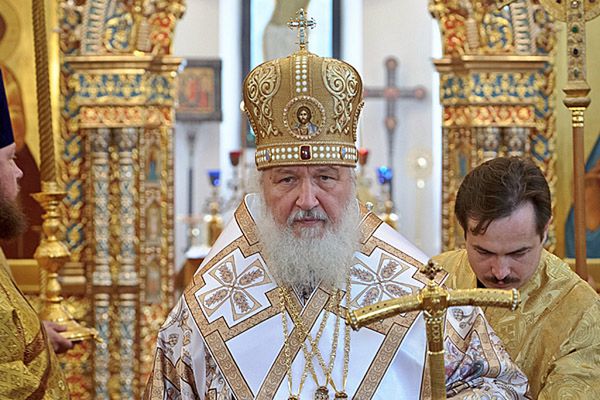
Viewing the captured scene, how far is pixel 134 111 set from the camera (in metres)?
7.45

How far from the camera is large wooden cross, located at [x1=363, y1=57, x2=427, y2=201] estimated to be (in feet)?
49.6

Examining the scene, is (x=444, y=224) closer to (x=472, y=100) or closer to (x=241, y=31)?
(x=472, y=100)

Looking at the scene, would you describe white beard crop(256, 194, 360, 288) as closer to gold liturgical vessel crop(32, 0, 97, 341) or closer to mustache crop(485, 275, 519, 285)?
mustache crop(485, 275, 519, 285)

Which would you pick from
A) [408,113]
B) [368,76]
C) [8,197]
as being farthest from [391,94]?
[8,197]

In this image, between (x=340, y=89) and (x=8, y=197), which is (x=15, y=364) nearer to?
(x=8, y=197)

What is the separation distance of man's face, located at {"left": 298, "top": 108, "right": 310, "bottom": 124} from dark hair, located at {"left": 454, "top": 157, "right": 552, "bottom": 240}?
54 centimetres

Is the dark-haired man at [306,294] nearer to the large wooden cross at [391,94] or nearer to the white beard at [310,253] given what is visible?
the white beard at [310,253]

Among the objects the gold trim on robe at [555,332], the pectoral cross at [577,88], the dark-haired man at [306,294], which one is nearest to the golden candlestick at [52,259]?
the dark-haired man at [306,294]

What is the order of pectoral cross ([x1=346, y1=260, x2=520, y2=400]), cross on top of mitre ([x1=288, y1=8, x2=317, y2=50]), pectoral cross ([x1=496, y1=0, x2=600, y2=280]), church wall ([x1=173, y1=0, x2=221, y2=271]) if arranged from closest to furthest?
pectoral cross ([x1=346, y1=260, x2=520, y2=400]) → cross on top of mitre ([x1=288, y1=8, x2=317, y2=50]) → pectoral cross ([x1=496, y1=0, x2=600, y2=280]) → church wall ([x1=173, y1=0, x2=221, y2=271])

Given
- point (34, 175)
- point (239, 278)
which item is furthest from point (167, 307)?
point (239, 278)

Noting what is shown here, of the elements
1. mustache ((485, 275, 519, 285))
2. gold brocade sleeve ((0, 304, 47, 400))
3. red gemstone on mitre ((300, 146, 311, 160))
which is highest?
red gemstone on mitre ((300, 146, 311, 160))

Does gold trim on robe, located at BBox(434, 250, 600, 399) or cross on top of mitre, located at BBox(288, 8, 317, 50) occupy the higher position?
cross on top of mitre, located at BBox(288, 8, 317, 50)

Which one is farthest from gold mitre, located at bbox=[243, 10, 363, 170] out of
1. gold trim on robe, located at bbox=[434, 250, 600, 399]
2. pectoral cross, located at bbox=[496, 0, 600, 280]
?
pectoral cross, located at bbox=[496, 0, 600, 280]

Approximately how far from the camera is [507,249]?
11.2ft
